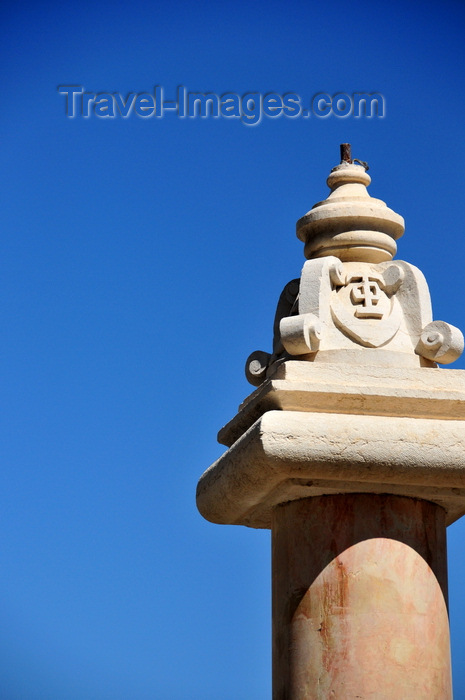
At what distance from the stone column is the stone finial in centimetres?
1

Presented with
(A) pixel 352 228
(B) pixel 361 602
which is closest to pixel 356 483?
(B) pixel 361 602

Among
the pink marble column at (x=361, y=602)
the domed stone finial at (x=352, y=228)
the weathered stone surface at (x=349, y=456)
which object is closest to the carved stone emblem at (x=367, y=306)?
the domed stone finial at (x=352, y=228)

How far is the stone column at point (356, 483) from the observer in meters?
5.92

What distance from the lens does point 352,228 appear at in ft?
23.4

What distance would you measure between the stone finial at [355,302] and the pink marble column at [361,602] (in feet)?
2.94

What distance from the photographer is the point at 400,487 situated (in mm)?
6199

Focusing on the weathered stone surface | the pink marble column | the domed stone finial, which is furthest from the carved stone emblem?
the pink marble column

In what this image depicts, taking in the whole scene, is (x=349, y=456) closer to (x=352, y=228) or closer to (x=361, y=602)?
(x=361, y=602)

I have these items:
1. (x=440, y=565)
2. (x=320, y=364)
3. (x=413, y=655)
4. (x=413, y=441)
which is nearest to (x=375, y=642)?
(x=413, y=655)

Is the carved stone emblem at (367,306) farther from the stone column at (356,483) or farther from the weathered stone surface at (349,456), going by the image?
the weathered stone surface at (349,456)

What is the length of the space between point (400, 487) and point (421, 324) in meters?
1.08

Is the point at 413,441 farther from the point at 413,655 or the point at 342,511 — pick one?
the point at 413,655

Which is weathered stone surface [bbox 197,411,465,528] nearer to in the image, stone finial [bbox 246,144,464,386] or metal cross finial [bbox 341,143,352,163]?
stone finial [bbox 246,144,464,386]

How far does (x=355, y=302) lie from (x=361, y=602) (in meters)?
1.85
